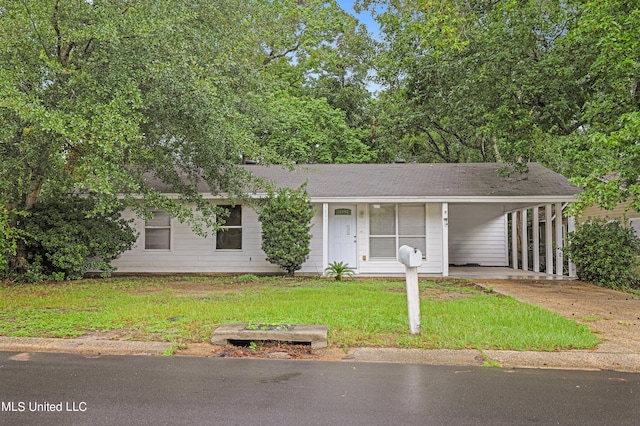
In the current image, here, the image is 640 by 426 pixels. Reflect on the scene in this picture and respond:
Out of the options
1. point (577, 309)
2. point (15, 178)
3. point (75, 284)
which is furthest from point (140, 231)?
point (577, 309)

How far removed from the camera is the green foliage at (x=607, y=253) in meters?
11.7

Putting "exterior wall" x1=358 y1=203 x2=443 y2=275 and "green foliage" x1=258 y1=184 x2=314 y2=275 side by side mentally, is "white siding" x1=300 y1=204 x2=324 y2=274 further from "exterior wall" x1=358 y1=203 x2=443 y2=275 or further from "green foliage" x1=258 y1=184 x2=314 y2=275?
"green foliage" x1=258 y1=184 x2=314 y2=275

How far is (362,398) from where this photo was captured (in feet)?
12.9

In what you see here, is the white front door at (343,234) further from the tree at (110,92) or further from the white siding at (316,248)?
the tree at (110,92)

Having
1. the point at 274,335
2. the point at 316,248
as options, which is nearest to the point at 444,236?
the point at 316,248

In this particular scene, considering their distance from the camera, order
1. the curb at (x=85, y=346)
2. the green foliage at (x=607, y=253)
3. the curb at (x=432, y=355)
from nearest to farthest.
→ the curb at (x=432, y=355)
the curb at (x=85, y=346)
the green foliage at (x=607, y=253)

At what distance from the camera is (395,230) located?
1395 cm

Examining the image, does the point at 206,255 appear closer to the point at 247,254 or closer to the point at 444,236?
the point at 247,254

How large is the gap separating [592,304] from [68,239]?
11.5 metres

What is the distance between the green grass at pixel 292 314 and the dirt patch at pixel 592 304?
1.12 ft

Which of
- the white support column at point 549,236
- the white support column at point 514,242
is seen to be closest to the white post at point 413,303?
the white support column at point 549,236

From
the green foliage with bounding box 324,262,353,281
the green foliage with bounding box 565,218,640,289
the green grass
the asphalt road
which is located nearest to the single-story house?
the green foliage with bounding box 324,262,353,281

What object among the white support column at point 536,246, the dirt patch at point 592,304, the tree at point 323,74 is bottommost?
the dirt patch at point 592,304

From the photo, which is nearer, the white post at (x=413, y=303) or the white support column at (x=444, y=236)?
the white post at (x=413, y=303)
